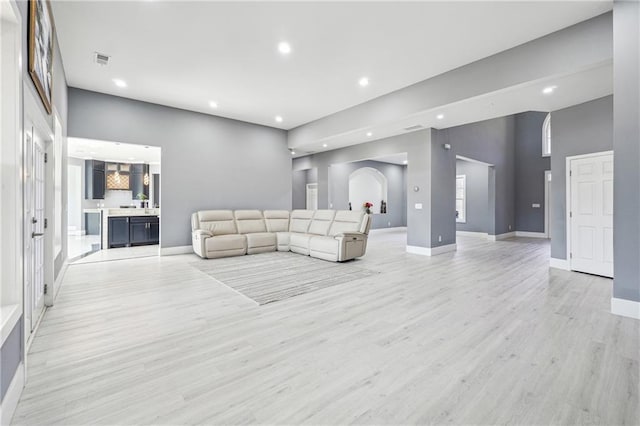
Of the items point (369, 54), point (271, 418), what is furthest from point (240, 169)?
point (271, 418)

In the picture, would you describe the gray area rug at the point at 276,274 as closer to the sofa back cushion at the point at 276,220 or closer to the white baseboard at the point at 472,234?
the sofa back cushion at the point at 276,220

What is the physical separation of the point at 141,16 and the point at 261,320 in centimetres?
359

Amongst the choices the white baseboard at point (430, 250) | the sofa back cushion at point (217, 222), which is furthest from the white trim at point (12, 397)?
the white baseboard at point (430, 250)

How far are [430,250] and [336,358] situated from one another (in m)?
4.92

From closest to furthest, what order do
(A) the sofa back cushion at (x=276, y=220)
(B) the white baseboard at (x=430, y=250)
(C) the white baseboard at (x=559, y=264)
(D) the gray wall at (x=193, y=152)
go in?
(C) the white baseboard at (x=559, y=264), (D) the gray wall at (x=193, y=152), (B) the white baseboard at (x=430, y=250), (A) the sofa back cushion at (x=276, y=220)

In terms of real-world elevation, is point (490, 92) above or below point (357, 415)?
above

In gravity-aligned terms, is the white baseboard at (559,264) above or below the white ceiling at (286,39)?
below

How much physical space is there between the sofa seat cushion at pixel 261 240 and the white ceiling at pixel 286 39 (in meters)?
3.00

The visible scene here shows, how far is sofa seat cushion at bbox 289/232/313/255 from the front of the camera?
20.1ft

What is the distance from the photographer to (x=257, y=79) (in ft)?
15.7

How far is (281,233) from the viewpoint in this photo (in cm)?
680

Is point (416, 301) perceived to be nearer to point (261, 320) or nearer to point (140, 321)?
point (261, 320)

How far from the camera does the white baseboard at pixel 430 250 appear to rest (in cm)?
641

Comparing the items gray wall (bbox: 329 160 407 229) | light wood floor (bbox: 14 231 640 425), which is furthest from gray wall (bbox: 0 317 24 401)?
gray wall (bbox: 329 160 407 229)
